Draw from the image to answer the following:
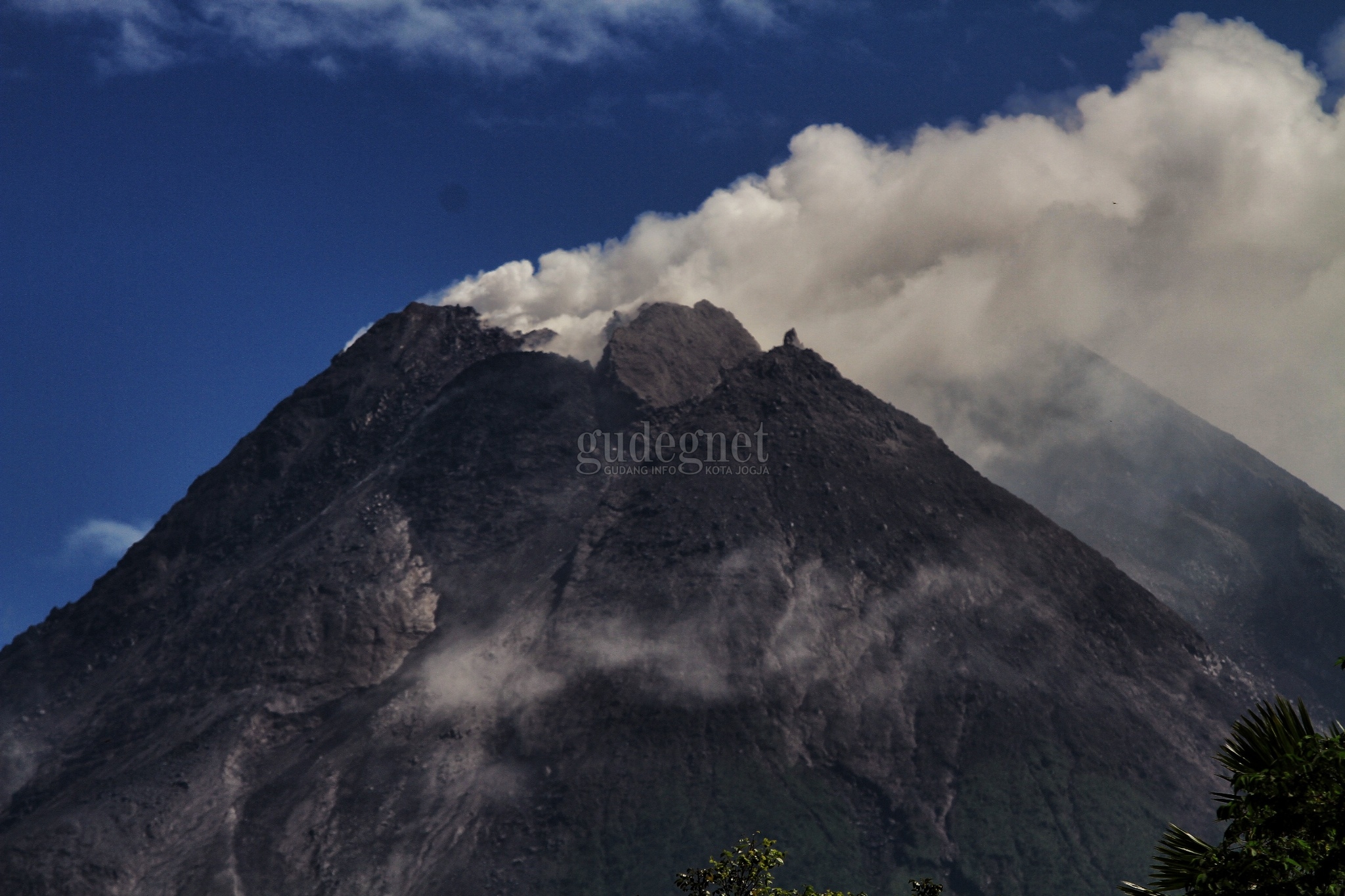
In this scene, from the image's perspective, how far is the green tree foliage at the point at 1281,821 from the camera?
26.0 m

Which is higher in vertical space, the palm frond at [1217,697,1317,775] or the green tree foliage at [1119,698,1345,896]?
the palm frond at [1217,697,1317,775]

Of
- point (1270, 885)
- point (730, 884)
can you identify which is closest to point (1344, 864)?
point (1270, 885)

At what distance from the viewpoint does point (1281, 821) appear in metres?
26.8

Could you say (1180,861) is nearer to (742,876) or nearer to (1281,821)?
(1281,821)

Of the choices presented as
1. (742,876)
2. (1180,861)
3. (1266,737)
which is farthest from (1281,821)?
(742,876)

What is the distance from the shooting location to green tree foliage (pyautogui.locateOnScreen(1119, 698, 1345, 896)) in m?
26.0

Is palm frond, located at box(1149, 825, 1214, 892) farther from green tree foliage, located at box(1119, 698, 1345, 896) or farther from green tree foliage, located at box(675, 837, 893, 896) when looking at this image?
green tree foliage, located at box(675, 837, 893, 896)

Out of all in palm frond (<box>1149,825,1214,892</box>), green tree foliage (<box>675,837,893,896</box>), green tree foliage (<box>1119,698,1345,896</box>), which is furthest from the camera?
green tree foliage (<box>675,837,893,896</box>)

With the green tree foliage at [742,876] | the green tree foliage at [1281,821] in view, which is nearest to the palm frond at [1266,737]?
the green tree foliage at [1281,821]

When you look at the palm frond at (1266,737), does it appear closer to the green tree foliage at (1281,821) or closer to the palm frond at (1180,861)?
the green tree foliage at (1281,821)

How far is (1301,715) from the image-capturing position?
2777 centimetres

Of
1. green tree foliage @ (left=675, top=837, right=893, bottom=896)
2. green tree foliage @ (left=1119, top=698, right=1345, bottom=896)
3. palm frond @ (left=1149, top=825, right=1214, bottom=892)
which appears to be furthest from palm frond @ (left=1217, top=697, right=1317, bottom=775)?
green tree foliage @ (left=675, top=837, right=893, bottom=896)

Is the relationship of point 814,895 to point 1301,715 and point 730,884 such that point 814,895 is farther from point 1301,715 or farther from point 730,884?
Result: point 1301,715

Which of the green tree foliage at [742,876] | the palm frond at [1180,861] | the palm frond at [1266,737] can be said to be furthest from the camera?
the green tree foliage at [742,876]
